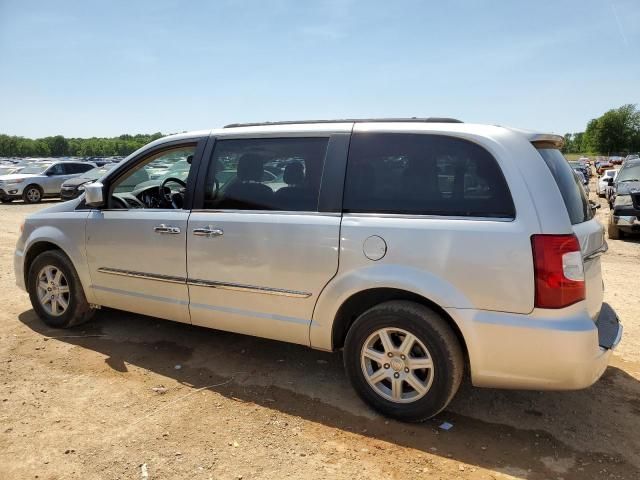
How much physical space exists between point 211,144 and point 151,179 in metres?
1.33

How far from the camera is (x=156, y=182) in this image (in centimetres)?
511

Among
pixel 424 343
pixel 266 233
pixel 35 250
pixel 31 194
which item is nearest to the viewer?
pixel 424 343

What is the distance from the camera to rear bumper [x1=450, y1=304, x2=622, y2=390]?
2703 mm

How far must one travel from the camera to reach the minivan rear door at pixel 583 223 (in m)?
2.93

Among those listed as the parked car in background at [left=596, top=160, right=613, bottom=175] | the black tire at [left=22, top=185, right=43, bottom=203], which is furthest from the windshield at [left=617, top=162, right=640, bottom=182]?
the parked car in background at [left=596, top=160, right=613, bottom=175]

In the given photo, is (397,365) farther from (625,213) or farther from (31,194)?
(31,194)

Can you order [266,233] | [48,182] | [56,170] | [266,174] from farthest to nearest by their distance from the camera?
[56,170] → [48,182] → [266,174] → [266,233]

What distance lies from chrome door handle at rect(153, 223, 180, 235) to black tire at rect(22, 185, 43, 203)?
1871 centimetres

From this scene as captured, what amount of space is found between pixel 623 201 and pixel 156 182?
9.56 metres

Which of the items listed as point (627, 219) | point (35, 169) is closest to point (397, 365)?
point (627, 219)

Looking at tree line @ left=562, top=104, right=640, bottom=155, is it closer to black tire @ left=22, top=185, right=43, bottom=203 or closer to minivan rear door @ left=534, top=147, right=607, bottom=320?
black tire @ left=22, top=185, right=43, bottom=203

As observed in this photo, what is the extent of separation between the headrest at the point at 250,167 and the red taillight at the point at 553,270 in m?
1.96

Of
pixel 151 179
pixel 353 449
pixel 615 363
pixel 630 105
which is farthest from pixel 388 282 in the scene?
pixel 630 105

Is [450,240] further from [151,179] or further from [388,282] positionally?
[151,179]
